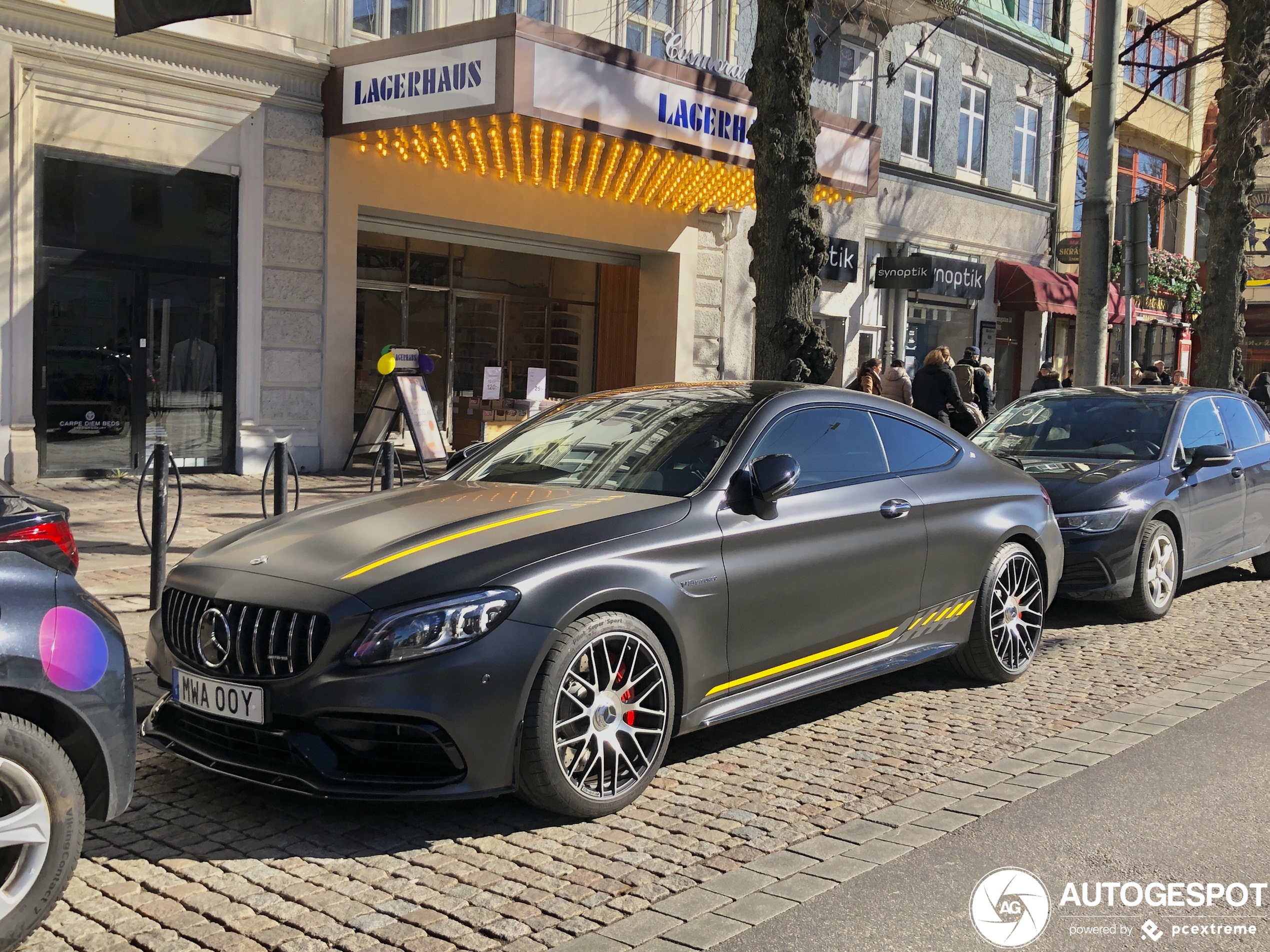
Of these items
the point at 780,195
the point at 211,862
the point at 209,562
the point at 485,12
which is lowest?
the point at 211,862

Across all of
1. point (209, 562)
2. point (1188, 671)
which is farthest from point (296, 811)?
point (1188, 671)

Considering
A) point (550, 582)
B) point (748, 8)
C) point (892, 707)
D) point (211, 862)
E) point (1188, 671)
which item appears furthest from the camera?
point (748, 8)

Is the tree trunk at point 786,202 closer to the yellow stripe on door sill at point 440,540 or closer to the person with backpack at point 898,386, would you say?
the person with backpack at point 898,386

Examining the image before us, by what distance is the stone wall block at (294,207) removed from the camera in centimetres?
1410

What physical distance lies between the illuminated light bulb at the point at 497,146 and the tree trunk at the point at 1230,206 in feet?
34.9

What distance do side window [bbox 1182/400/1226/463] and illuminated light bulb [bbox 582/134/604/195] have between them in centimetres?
729

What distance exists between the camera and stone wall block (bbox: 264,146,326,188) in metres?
14.1

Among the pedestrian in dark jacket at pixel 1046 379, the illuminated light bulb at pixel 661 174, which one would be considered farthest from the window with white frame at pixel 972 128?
the illuminated light bulb at pixel 661 174

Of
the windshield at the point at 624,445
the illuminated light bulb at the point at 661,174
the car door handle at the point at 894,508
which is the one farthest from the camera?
the illuminated light bulb at the point at 661,174

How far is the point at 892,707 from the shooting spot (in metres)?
6.07

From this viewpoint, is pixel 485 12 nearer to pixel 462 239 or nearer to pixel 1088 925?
pixel 462 239

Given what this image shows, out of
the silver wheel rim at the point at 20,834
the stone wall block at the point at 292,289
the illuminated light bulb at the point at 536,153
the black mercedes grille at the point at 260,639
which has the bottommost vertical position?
the silver wheel rim at the point at 20,834

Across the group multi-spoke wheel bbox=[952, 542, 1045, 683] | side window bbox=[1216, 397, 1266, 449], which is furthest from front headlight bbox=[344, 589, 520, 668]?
side window bbox=[1216, 397, 1266, 449]

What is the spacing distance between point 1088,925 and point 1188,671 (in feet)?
12.2
